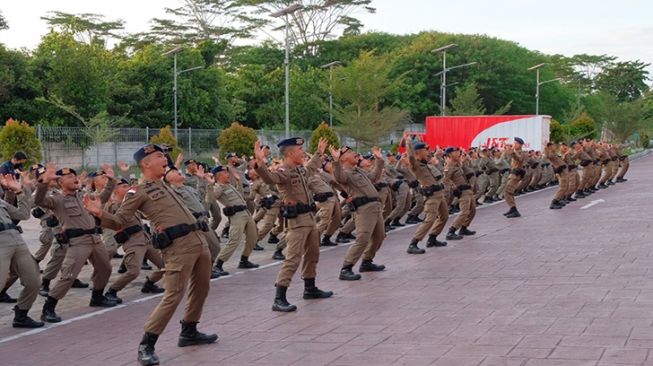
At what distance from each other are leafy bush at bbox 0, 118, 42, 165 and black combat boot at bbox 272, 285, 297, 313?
18301mm

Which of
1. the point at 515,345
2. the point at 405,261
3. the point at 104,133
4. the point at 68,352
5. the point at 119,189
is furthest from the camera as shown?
the point at 104,133

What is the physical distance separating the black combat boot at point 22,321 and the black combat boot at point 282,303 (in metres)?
2.48

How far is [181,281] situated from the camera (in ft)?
24.7

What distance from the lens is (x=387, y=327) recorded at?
830cm

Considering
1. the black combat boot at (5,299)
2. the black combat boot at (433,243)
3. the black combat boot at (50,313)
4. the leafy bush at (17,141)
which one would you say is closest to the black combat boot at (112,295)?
the black combat boot at (50,313)

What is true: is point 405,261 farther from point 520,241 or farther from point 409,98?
point 409,98

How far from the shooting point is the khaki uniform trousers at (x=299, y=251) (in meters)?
9.55

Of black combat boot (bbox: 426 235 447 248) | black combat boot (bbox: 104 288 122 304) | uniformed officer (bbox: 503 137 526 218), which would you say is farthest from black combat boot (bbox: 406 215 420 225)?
black combat boot (bbox: 104 288 122 304)

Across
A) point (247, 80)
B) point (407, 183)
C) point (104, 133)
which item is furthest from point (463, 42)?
point (407, 183)

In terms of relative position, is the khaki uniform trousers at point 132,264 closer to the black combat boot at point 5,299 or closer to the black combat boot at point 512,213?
the black combat boot at point 5,299

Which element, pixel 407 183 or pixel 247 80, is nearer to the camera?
pixel 407 183

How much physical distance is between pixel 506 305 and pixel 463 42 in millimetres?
63041

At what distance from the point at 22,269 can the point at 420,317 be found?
4.08 meters

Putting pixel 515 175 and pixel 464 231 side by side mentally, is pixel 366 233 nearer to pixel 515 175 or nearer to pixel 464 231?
pixel 464 231
